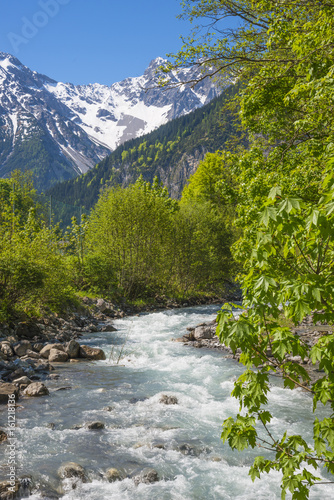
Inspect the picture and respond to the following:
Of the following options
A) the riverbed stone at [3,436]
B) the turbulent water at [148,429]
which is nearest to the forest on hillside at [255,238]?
the turbulent water at [148,429]

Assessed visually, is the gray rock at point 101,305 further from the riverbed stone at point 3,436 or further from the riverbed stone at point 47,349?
the riverbed stone at point 3,436

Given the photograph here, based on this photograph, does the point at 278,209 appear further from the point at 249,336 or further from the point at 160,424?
the point at 160,424

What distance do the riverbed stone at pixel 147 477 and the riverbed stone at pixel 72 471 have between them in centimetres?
84

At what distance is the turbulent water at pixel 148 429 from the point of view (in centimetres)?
596

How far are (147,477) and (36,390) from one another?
4.59m

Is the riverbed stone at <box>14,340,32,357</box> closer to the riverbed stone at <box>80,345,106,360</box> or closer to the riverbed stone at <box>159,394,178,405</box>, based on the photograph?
the riverbed stone at <box>80,345,106,360</box>

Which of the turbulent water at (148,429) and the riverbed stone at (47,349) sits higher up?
the turbulent water at (148,429)

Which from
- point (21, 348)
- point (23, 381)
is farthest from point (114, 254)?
point (23, 381)

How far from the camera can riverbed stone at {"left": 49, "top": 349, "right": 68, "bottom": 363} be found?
13141 mm

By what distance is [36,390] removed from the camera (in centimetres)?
955

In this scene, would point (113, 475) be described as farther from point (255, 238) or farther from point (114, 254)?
point (114, 254)

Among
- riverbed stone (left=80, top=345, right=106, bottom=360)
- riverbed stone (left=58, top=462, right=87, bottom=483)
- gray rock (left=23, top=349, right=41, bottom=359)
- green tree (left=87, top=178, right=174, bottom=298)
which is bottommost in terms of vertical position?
riverbed stone (left=80, top=345, right=106, bottom=360)

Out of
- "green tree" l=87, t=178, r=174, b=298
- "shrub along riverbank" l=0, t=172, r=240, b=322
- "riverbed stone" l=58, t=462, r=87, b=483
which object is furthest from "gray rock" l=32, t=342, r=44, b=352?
"green tree" l=87, t=178, r=174, b=298

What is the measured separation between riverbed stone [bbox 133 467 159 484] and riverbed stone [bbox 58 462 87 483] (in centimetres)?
84
